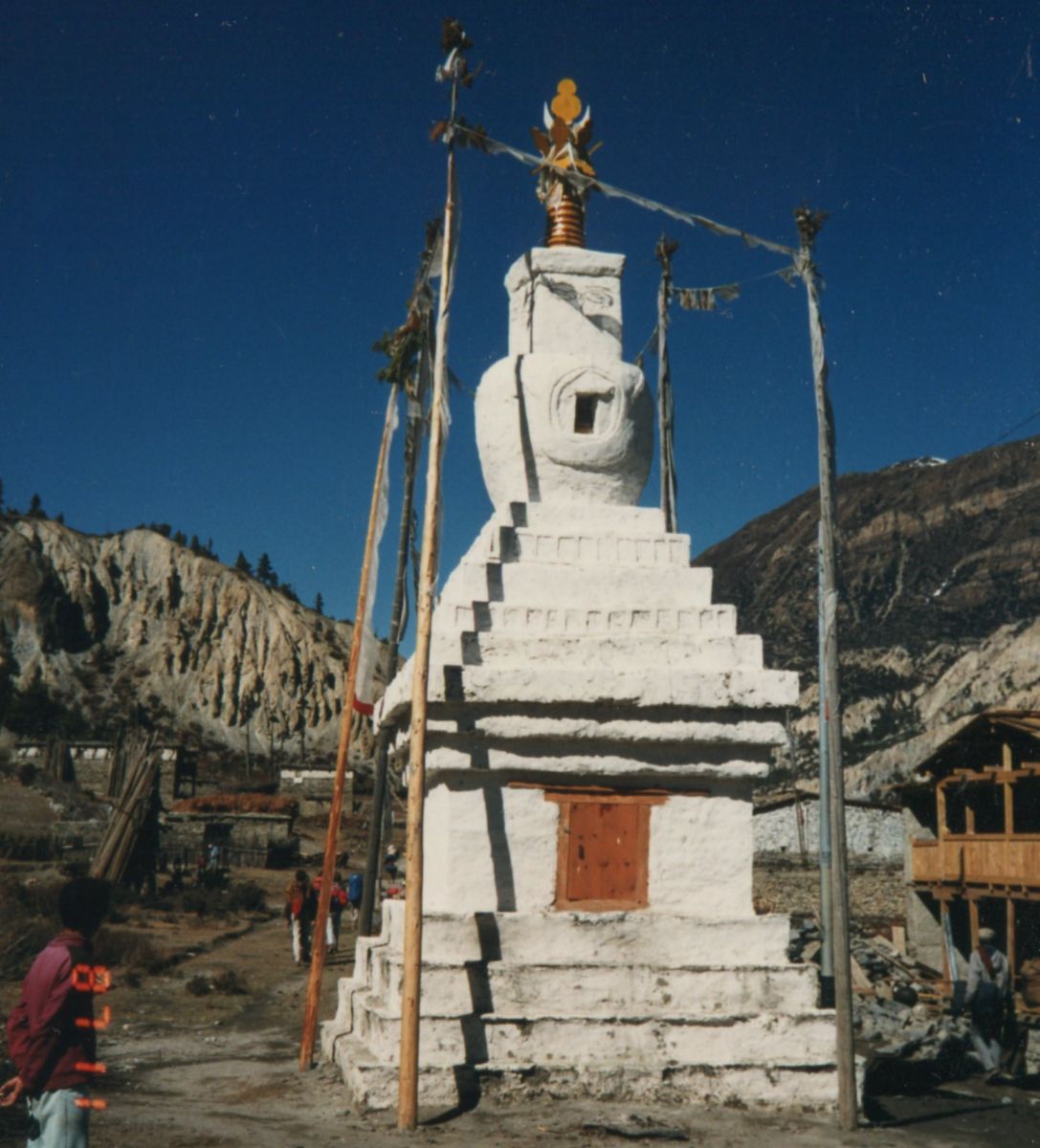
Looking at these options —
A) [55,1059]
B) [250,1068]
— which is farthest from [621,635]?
[55,1059]

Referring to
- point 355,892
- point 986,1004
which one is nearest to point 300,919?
point 355,892

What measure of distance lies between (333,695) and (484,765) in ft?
229

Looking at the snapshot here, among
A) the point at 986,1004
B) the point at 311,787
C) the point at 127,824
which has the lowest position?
the point at 986,1004

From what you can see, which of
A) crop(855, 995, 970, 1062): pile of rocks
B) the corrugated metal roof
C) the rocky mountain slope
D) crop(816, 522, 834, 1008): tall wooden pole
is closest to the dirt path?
crop(855, 995, 970, 1062): pile of rocks

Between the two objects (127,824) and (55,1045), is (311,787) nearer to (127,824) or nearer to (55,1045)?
(127,824)

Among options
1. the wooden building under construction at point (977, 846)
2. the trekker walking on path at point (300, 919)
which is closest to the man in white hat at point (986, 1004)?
the wooden building under construction at point (977, 846)

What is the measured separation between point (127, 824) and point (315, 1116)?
19611 millimetres

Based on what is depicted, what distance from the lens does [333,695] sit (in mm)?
77438

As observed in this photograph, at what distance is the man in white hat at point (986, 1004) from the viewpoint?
11.1 meters

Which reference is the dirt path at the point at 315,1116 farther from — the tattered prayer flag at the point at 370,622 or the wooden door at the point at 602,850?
the tattered prayer flag at the point at 370,622

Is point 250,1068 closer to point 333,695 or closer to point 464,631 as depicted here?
point 464,631

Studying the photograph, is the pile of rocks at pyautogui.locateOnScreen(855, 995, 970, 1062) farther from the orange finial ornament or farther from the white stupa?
the orange finial ornament

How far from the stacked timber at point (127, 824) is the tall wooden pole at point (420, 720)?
19.2 metres

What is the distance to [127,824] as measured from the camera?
25891mm
